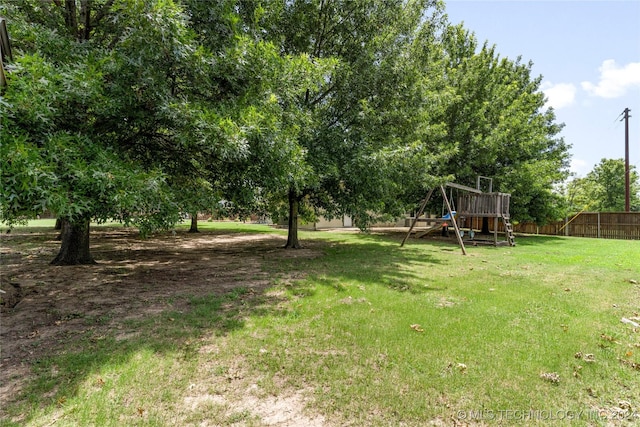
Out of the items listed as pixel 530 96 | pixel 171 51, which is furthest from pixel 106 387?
pixel 530 96

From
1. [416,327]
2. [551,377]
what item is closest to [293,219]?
[416,327]

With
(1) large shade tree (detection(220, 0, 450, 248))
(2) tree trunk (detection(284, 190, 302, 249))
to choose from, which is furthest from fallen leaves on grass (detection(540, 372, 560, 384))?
(2) tree trunk (detection(284, 190, 302, 249))

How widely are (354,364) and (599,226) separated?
934 inches

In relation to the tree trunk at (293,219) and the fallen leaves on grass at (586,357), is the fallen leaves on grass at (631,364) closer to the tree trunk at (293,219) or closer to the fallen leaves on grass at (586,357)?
the fallen leaves on grass at (586,357)

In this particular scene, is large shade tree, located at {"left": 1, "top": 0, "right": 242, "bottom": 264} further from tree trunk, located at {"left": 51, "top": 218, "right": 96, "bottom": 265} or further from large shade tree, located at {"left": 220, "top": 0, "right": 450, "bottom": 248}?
large shade tree, located at {"left": 220, "top": 0, "right": 450, "bottom": 248}

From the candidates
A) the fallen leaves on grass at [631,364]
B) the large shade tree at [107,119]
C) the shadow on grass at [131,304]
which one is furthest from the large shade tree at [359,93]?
the fallen leaves on grass at [631,364]

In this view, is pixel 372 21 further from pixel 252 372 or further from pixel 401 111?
pixel 252 372

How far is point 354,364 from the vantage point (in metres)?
2.86

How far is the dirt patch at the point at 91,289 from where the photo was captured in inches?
126

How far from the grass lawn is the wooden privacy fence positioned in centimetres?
1842

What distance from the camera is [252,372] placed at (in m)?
2.75

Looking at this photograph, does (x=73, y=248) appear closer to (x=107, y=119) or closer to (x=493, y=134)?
(x=107, y=119)

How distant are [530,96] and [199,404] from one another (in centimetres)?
2182

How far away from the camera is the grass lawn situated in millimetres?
2242
